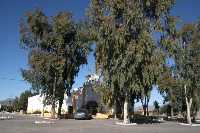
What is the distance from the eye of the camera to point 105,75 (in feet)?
130

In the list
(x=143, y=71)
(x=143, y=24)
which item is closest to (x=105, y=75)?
(x=143, y=71)

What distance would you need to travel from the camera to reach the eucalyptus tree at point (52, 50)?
4941 centimetres

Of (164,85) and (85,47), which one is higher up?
(85,47)

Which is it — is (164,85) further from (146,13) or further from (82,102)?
(82,102)

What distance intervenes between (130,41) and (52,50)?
15810 mm

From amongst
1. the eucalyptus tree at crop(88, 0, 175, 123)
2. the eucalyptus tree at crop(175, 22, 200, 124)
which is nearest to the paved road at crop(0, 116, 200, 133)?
the eucalyptus tree at crop(88, 0, 175, 123)

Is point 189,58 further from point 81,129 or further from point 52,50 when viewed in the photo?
point 81,129

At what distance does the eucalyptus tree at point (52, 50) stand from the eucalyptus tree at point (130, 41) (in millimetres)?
10526

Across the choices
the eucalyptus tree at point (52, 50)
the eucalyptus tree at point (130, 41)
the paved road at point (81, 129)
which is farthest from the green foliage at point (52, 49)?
the paved road at point (81, 129)

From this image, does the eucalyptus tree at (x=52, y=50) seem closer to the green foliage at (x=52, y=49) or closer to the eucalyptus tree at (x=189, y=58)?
the green foliage at (x=52, y=49)

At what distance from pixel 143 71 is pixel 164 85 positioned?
48.0 ft

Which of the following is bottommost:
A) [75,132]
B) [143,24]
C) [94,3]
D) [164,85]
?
[75,132]

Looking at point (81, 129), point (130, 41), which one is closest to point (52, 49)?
point (130, 41)

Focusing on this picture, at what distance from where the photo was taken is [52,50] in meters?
50.4
